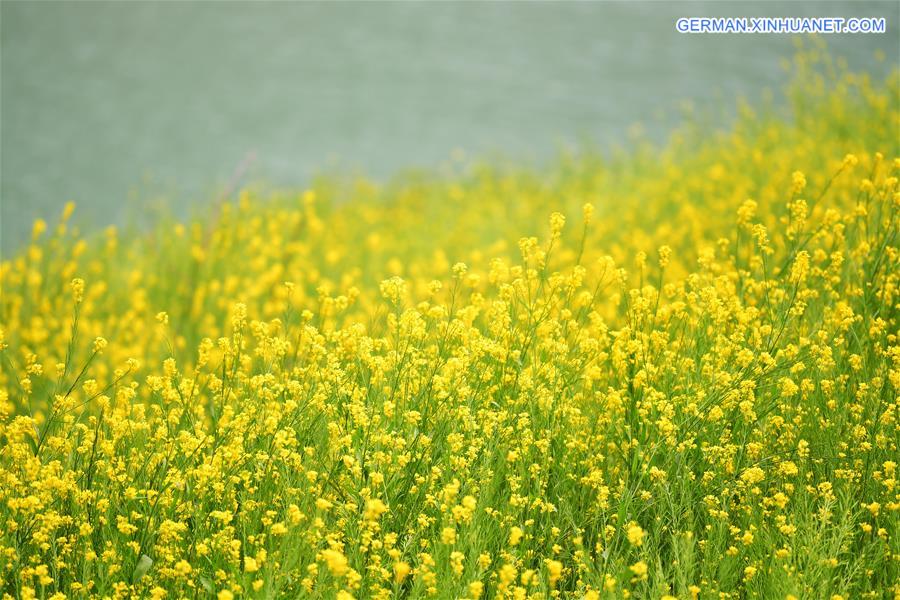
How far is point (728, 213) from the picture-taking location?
6.30m

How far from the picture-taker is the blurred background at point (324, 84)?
11.3 metres

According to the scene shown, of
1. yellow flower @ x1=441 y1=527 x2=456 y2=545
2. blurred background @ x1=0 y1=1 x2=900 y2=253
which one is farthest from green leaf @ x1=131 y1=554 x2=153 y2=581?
blurred background @ x1=0 y1=1 x2=900 y2=253

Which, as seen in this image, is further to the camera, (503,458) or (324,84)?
(324,84)

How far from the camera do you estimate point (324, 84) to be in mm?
14602

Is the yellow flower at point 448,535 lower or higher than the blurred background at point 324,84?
lower

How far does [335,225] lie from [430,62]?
803 cm

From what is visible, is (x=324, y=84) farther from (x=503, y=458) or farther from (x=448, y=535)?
(x=448, y=535)

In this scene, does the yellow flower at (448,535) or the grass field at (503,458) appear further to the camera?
the grass field at (503,458)

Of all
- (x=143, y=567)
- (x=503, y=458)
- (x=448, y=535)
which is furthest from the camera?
(x=503, y=458)

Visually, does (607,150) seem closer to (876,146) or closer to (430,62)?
(876,146)

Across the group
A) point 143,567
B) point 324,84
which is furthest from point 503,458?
point 324,84

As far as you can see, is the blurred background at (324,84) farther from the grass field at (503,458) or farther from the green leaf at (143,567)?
the green leaf at (143,567)

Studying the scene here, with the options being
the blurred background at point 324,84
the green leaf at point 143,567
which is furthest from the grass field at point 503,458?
the blurred background at point 324,84

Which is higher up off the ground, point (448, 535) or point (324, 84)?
point (324, 84)
